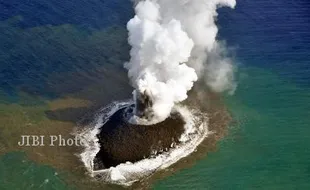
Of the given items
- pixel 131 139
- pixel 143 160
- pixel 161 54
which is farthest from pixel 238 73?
pixel 143 160

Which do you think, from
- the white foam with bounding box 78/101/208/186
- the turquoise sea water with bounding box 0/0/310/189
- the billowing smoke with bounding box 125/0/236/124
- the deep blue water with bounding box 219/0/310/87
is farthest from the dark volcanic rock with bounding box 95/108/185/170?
the deep blue water with bounding box 219/0/310/87

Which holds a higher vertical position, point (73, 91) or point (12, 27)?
point (12, 27)

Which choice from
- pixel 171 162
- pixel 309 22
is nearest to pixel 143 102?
pixel 171 162

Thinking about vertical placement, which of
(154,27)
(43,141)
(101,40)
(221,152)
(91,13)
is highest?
(91,13)

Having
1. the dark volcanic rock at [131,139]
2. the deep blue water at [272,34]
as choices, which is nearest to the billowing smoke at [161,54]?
the dark volcanic rock at [131,139]

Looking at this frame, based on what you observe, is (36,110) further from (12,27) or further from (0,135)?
(12,27)

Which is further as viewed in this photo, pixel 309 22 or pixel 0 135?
pixel 309 22

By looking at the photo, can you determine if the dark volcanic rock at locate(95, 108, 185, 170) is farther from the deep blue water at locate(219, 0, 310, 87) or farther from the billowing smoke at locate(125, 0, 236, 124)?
the deep blue water at locate(219, 0, 310, 87)
